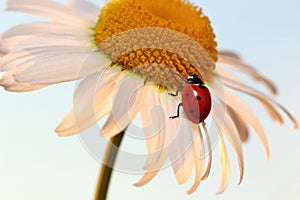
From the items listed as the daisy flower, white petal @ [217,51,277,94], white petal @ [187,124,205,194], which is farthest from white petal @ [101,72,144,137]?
white petal @ [217,51,277,94]

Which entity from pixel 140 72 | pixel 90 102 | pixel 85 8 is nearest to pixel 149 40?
pixel 140 72

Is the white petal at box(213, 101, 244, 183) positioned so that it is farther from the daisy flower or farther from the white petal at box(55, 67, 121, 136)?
the white petal at box(55, 67, 121, 136)

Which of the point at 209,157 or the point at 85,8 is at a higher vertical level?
the point at 85,8

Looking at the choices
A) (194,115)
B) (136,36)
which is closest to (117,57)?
(136,36)

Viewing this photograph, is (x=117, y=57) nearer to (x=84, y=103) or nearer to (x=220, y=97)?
(x=84, y=103)

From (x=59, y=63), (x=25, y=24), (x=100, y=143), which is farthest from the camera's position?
(x=25, y=24)

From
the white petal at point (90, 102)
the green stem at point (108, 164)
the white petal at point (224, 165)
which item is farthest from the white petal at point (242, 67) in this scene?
the green stem at point (108, 164)

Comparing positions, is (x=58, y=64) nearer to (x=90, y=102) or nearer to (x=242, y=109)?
(x=90, y=102)
